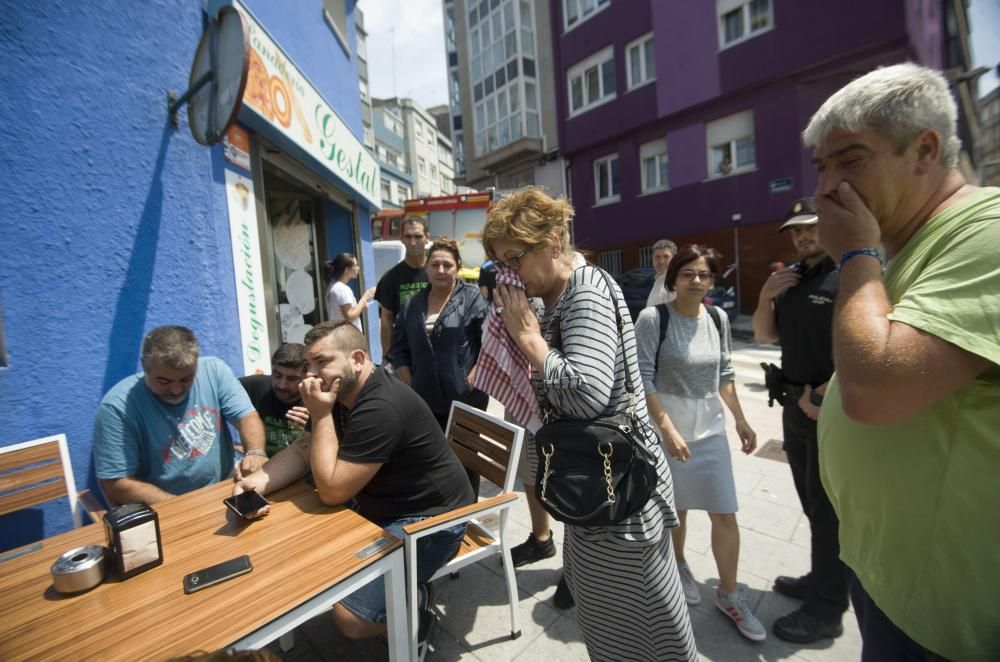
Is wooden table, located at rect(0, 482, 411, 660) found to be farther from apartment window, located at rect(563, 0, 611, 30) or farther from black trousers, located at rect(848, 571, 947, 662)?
apartment window, located at rect(563, 0, 611, 30)

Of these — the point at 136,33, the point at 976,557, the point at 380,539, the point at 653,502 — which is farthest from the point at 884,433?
the point at 136,33

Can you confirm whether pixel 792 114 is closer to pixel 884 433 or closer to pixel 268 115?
pixel 268 115

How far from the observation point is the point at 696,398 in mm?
2229

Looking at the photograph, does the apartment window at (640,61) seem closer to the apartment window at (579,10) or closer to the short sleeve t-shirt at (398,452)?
the apartment window at (579,10)

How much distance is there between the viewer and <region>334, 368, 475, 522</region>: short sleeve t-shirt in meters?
1.85

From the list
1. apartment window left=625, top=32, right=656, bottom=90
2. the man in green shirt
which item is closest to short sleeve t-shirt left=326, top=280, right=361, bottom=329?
the man in green shirt

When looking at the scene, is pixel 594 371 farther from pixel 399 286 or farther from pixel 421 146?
pixel 421 146

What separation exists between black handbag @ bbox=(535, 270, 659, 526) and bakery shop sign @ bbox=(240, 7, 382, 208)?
3086 millimetres

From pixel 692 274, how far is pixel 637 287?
9.29 metres

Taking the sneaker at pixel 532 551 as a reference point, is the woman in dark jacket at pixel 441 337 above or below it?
above

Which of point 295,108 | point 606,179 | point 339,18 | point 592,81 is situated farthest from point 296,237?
point 592,81

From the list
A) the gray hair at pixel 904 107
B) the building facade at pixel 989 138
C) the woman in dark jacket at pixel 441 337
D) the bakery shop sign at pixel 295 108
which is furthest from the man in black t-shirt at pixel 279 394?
the building facade at pixel 989 138

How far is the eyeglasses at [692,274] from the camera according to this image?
222 cm

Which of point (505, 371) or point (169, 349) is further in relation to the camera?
point (169, 349)
